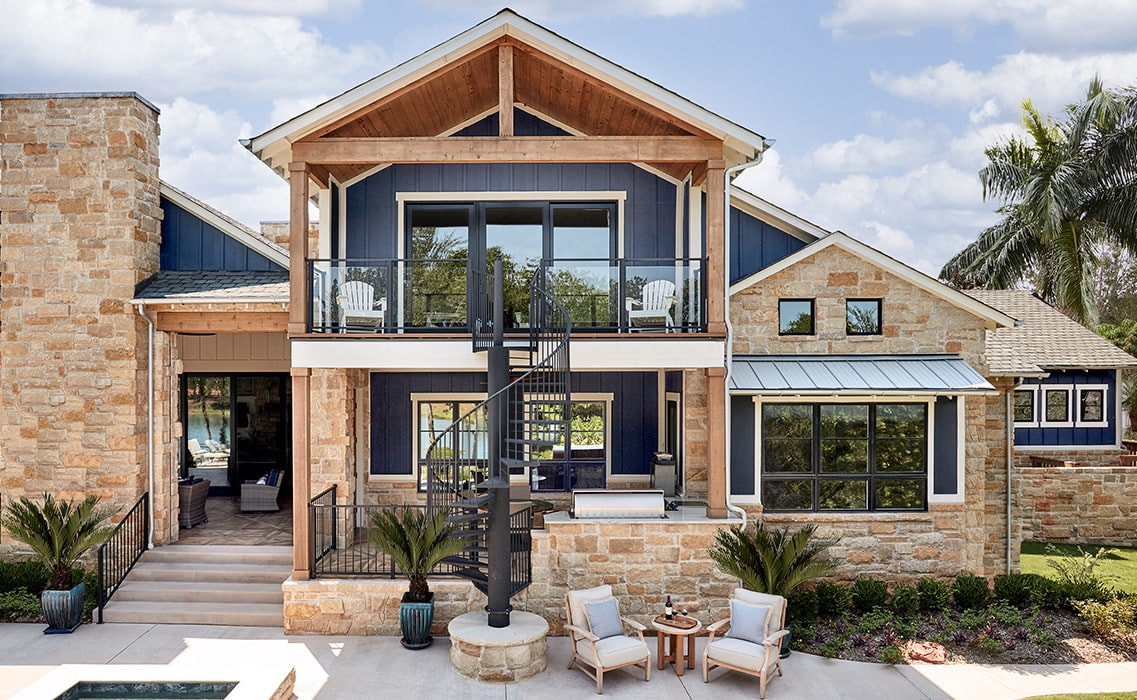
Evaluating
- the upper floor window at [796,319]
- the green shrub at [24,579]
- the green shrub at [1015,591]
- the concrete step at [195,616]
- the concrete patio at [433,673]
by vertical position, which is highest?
the upper floor window at [796,319]

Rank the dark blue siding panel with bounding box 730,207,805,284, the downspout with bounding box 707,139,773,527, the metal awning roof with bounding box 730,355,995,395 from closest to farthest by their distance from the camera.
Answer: the downspout with bounding box 707,139,773,527 < the metal awning roof with bounding box 730,355,995,395 < the dark blue siding panel with bounding box 730,207,805,284

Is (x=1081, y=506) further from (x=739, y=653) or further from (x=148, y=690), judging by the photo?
(x=148, y=690)

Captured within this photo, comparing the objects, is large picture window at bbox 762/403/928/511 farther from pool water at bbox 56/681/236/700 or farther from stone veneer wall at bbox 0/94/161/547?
stone veneer wall at bbox 0/94/161/547

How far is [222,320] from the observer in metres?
11.7

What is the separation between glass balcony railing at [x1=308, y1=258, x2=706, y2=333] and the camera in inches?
410

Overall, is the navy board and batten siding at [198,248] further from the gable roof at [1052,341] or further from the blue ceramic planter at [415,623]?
the gable roof at [1052,341]

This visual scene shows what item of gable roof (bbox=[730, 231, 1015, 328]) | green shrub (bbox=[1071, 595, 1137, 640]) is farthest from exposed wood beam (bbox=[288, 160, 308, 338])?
green shrub (bbox=[1071, 595, 1137, 640])

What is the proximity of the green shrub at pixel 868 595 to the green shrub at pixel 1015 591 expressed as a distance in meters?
1.63

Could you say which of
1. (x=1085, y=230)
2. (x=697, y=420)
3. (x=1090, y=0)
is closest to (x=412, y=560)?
(x=697, y=420)

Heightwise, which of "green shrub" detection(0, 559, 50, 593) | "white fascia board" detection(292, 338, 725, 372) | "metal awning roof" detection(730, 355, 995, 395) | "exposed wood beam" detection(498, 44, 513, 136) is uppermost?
"exposed wood beam" detection(498, 44, 513, 136)

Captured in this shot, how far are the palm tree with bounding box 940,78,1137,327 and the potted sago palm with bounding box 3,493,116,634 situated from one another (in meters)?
23.3

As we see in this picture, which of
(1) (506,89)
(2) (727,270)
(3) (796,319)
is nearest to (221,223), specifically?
(1) (506,89)

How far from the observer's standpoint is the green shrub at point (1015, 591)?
10.2m

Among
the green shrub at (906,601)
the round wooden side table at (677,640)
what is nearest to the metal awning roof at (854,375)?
the green shrub at (906,601)
